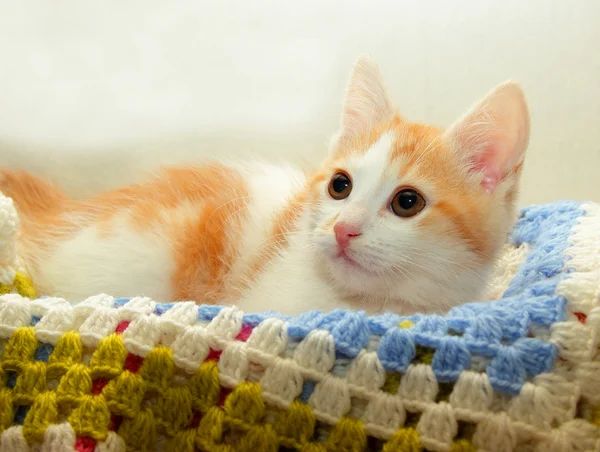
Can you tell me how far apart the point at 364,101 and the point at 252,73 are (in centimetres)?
49

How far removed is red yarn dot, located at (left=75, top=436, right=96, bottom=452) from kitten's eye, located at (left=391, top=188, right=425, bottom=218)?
21.0 inches

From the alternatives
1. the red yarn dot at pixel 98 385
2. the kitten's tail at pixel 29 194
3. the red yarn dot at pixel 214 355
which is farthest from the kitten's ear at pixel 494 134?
the kitten's tail at pixel 29 194

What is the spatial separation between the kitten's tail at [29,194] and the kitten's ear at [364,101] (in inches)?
25.8

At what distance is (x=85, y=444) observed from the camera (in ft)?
2.14

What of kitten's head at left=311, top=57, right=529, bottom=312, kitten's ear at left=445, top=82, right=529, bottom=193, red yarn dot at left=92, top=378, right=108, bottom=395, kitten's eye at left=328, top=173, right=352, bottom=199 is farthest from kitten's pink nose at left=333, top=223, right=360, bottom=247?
red yarn dot at left=92, top=378, right=108, bottom=395

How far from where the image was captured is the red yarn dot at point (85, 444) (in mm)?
649

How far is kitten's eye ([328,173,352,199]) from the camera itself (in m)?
1.00

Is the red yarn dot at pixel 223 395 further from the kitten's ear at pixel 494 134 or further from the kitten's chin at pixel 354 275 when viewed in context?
the kitten's ear at pixel 494 134

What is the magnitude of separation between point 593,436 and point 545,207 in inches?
28.2

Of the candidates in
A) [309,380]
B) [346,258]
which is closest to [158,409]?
[309,380]

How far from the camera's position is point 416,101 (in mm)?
1597

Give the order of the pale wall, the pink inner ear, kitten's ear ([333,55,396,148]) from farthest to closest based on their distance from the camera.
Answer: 1. the pale wall
2. kitten's ear ([333,55,396,148])
3. the pink inner ear

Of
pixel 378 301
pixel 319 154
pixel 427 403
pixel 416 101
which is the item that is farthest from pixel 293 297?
pixel 416 101

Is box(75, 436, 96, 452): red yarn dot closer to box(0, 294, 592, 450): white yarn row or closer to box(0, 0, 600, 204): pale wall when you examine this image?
box(0, 294, 592, 450): white yarn row
